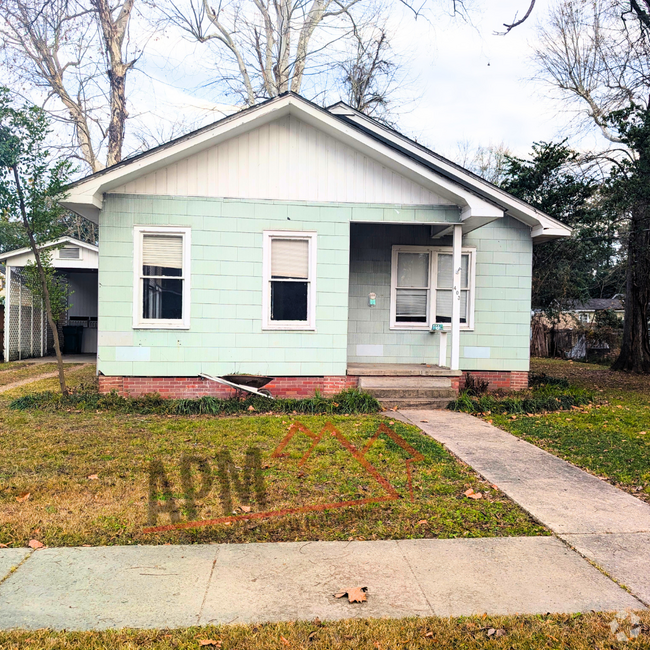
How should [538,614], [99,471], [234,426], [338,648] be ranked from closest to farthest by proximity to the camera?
[338,648], [538,614], [99,471], [234,426]

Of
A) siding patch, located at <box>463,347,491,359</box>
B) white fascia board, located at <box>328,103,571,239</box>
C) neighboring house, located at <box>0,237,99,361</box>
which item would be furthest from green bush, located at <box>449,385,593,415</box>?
neighboring house, located at <box>0,237,99,361</box>

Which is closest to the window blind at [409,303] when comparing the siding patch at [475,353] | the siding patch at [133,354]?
the siding patch at [475,353]

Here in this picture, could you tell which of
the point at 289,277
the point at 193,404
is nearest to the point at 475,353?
the point at 289,277

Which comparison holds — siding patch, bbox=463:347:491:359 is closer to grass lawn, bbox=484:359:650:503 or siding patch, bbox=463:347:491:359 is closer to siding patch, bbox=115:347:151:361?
grass lawn, bbox=484:359:650:503

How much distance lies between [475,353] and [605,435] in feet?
11.7

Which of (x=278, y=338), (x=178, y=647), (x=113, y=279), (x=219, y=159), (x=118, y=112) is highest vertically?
(x=118, y=112)

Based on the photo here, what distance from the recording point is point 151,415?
8.95 m

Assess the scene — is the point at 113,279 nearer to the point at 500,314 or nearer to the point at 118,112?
the point at 500,314

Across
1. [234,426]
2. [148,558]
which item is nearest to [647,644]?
[148,558]

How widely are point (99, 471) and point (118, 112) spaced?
56.9 feet

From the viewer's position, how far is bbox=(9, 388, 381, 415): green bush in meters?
9.18

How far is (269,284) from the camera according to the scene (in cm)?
991

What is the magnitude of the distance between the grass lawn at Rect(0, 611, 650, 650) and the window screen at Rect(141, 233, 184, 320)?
718cm

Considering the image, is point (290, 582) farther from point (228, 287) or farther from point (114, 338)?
point (114, 338)
